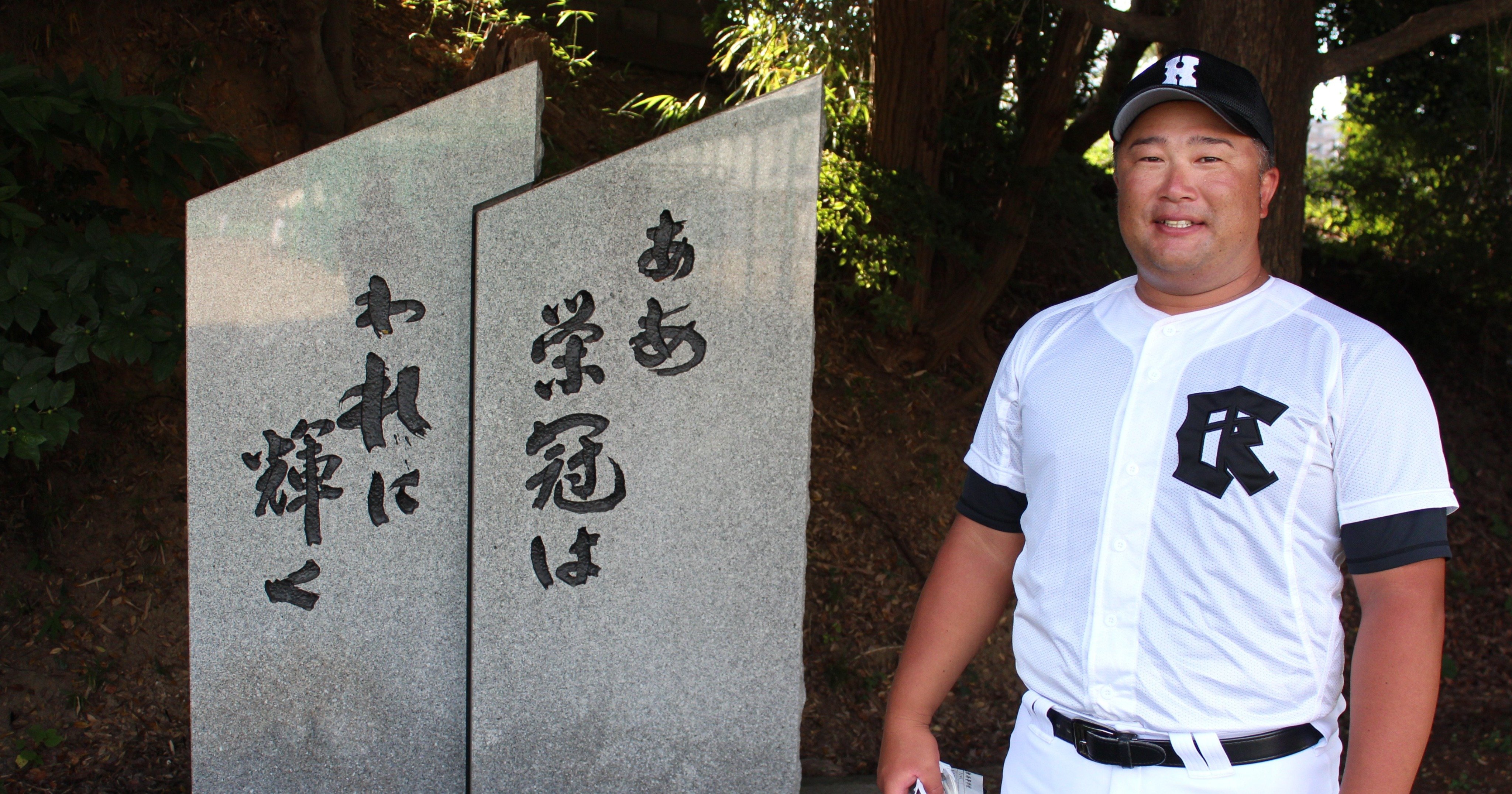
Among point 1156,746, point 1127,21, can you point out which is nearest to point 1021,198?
point 1127,21

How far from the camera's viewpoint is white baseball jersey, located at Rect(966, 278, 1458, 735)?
4.53ft

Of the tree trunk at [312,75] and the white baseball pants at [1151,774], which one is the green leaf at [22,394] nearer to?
the tree trunk at [312,75]

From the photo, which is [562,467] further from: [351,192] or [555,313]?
[351,192]

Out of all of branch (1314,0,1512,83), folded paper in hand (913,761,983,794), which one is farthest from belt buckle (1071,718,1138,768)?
branch (1314,0,1512,83)

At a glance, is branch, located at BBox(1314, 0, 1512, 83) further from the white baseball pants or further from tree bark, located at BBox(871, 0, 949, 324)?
A: the white baseball pants

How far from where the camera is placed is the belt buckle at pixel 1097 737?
1.48 m

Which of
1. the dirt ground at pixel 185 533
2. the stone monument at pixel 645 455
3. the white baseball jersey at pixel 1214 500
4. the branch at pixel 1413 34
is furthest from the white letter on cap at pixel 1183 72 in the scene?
the dirt ground at pixel 185 533

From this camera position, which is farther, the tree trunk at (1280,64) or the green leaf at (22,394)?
the tree trunk at (1280,64)

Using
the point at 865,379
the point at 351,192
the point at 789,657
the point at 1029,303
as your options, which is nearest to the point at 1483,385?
the point at 1029,303

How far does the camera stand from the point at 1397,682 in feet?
4.32

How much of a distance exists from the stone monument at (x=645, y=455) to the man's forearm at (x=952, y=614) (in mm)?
1222

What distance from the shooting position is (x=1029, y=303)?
6453 millimetres

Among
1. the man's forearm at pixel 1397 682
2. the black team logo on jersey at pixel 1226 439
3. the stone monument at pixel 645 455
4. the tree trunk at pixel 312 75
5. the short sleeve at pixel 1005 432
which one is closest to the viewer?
the man's forearm at pixel 1397 682

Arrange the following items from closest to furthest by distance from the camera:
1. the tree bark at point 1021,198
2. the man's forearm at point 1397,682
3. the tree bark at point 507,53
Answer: the man's forearm at point 1397,682, the tree bark at point 507,53, the tree bark at point 1021,198
